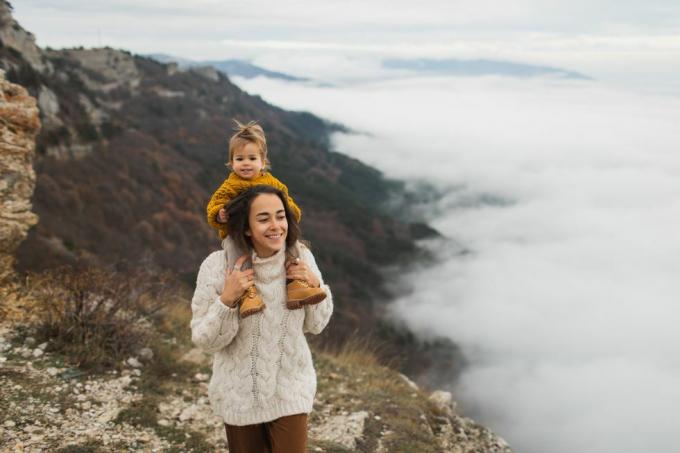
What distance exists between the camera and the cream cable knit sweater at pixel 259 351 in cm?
253

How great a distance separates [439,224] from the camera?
15812 cm

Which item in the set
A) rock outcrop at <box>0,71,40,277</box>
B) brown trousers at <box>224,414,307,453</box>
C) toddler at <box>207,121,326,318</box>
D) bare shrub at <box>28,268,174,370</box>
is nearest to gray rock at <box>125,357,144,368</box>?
bare shrub at <box>28,268,174,370</box>

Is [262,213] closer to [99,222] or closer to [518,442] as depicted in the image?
[99,222]

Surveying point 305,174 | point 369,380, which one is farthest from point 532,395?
point 369,380

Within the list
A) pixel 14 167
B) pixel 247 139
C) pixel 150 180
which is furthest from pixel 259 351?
pixel 150 180

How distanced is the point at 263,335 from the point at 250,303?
0.81 feet

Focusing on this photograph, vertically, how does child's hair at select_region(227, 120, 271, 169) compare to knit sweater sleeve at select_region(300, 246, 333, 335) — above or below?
above

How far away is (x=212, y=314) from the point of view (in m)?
2.40

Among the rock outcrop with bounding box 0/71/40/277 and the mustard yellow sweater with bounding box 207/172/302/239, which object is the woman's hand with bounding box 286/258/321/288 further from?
the rock outcrop with bounding box 0/71/40/277

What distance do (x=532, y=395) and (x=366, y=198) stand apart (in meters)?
53.0

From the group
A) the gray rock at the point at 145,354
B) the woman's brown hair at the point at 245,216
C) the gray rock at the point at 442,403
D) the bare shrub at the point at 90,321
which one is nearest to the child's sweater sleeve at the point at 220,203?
the woman's brown hair at the point at 245,216

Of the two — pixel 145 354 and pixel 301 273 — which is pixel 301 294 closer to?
pixel 301 273

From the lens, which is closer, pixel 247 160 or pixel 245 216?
pixel 245 216

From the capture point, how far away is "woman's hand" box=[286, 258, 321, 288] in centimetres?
252
